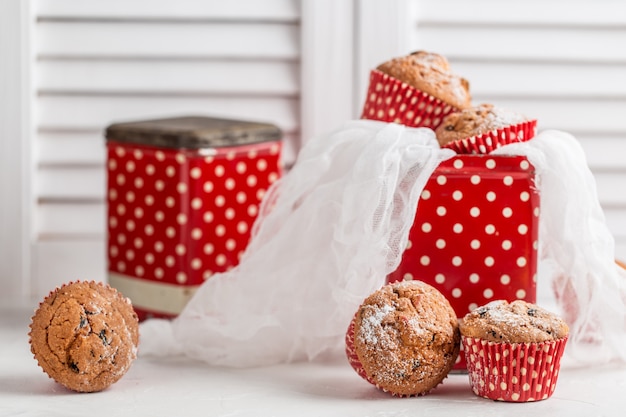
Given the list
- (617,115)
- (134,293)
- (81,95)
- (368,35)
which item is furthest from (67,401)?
(617,115)

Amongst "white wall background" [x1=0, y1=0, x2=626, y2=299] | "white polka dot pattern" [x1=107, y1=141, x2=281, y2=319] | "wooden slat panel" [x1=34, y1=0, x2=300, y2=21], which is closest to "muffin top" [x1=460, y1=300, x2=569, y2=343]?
"white polka dot pattern" [x1=107, y1=141, x2=281, y2=319]

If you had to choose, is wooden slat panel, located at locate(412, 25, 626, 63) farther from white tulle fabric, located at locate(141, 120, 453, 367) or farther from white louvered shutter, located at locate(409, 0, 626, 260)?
white tulle fabric, located at locate(141, 120, 453, 367)

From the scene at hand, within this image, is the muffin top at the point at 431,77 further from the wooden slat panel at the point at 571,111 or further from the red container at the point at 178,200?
the wooden slat panel at the point at 571,111

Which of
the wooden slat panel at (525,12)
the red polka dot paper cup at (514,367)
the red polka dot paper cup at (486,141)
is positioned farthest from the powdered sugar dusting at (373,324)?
the wooden slat panel at (525,12)

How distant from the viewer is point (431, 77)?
141 cm

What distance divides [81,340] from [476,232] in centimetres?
53

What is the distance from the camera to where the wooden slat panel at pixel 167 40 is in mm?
1804

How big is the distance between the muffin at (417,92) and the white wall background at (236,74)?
350 mm

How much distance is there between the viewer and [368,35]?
178 centimetres

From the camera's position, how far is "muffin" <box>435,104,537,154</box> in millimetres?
1333

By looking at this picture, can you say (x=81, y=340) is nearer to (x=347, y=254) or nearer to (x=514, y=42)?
(x=347, y=254)

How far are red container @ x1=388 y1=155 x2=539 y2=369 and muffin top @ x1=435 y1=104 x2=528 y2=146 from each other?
0.15 feet

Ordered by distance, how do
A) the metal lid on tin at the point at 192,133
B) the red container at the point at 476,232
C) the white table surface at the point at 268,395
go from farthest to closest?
the metal lid on tin at the point at 192,133 → the red container at the point at 476,232 → the white table surface at the point at 268,395

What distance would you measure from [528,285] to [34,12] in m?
1.02
